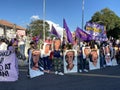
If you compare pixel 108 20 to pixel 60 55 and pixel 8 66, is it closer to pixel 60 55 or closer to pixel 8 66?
pixel 60 55

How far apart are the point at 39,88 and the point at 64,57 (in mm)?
6002

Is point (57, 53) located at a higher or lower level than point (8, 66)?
higher

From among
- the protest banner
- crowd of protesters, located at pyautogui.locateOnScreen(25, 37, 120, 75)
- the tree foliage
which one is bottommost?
the protest banner

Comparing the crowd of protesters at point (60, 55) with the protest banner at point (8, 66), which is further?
the crowd of protesters at point (60, 55)

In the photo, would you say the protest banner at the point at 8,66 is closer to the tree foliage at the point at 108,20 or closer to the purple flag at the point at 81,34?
the purple flag at the point at 81,34

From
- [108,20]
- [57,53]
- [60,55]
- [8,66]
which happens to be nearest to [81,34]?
[60,55]

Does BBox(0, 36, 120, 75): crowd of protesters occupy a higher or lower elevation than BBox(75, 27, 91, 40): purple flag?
lower

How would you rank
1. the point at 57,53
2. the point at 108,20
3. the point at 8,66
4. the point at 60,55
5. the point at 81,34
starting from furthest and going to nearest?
1. the point at 108,20
2. the point at 81,34
3. the point at 60,55
4. the point at 57,53
5. the point at 8,66

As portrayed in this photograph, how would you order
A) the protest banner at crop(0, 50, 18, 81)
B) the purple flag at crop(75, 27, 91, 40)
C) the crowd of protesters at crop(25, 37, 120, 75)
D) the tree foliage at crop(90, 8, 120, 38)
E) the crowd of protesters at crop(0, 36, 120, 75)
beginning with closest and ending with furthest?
the protest banner at crop(0, 50, 18, 81) → the crowd of protesters at crop(0, 36, 120, 75) → the crowd of protesters at crop(25, 37, 120, 75) → the purple flag at crop(75, 27, 91, 40) → the tree foliage at crop(90, 8, 120, 38)

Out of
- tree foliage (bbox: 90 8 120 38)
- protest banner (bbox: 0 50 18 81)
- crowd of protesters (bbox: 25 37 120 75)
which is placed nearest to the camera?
protest banner (bbox: 0 50 18 81)

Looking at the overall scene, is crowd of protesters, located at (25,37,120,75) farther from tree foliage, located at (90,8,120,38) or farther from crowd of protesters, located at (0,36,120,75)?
tree foliage, located at (90,8,120,38)

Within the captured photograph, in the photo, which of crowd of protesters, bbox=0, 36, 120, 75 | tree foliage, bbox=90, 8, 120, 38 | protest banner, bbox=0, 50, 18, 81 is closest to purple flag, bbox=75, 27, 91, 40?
crowd of protesters, bbox=0, 36, 120, 75

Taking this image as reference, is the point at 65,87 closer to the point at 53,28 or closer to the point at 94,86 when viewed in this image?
the point at 94,86

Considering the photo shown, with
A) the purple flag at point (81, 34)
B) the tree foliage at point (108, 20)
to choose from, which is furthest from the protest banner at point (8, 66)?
the tree foliage at point (108, 20)
